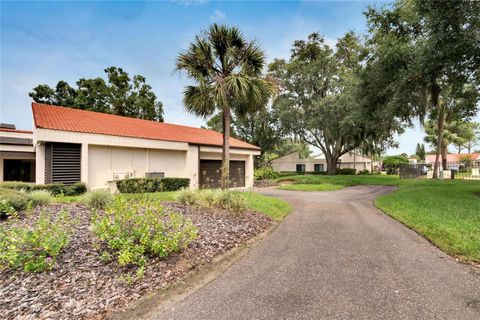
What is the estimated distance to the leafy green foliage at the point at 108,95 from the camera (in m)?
27.2

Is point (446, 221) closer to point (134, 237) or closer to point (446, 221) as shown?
point (446, 221)

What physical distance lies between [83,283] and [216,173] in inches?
533

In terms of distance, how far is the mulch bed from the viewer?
2.46 meters

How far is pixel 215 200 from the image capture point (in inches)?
267

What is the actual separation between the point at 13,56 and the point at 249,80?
12.0 meters

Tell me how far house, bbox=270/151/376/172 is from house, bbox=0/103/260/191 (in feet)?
75.8

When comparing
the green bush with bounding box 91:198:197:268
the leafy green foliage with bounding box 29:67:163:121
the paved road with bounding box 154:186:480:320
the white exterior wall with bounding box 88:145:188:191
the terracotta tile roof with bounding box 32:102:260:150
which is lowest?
the paved road with bounding box 154:186:480:320

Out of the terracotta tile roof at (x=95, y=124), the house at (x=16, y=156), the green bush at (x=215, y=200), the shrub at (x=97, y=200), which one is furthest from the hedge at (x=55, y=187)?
the house at (x=16, y=156)

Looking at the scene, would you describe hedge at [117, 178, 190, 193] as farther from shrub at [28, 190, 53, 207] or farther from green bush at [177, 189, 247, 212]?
shrub at [28, 190, 53, 207]

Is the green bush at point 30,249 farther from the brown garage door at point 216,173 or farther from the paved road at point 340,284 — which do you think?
the brown garage door at point 216,173

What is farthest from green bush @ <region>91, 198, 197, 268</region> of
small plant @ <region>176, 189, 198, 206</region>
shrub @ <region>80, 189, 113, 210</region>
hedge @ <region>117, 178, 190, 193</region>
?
hedge @ <region>117, 178, 190, 193</region>

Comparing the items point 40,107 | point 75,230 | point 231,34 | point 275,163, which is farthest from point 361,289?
point 275,163

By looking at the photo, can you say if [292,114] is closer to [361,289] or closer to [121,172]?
[121,172]

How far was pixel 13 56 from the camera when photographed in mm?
11352
